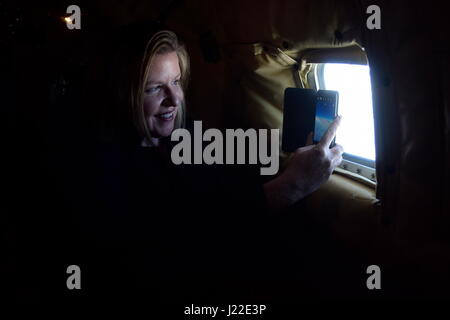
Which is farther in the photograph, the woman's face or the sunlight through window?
the sunlight through window

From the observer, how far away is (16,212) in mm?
1339

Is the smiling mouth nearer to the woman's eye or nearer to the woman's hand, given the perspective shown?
the woman's eye

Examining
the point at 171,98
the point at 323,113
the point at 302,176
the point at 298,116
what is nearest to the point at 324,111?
the point at 323,113

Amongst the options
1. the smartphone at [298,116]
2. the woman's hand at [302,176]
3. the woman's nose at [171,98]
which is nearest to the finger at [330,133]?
the woman's hand at [302,176]

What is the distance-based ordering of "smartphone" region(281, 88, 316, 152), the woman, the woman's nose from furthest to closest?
1. "smartphone" region(281, 88, 316, 152)
2. the woman's nose
3. the woman

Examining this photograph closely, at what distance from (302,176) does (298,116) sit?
0.94 feet

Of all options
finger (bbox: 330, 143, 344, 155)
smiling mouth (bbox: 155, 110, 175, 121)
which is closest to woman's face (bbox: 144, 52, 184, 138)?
smiling mouth (bbox: 155, 110, 175, 121)

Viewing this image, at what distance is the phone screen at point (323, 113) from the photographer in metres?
1.08

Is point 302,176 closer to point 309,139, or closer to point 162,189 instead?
point 309,139

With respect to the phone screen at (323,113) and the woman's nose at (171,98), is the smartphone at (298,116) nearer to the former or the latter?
the phone screen at (323,113)

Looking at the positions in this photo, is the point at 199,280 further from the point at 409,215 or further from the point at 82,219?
the point at 409,215

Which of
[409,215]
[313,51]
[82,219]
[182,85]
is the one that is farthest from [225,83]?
[409,215]

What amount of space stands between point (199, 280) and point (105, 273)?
34 centimetres

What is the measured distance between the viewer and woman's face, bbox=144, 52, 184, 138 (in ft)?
3.27
